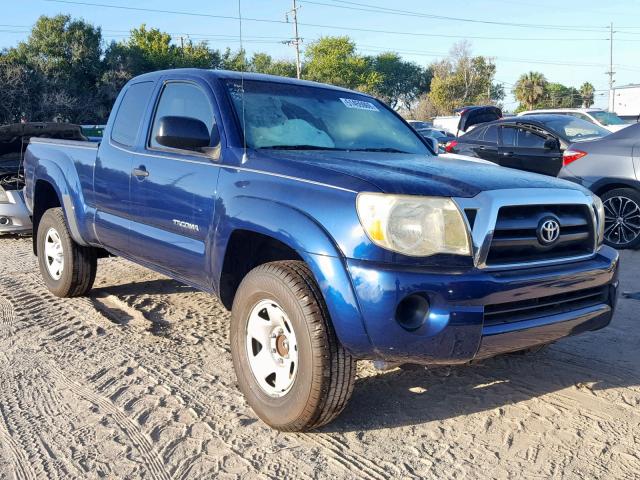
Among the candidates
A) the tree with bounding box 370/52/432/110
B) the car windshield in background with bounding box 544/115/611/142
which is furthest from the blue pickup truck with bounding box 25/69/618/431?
the tree with bounding box 370/52/432/110

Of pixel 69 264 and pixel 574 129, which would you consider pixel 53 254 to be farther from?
pixel 574 129

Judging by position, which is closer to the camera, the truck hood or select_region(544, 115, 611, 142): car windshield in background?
the truck hood

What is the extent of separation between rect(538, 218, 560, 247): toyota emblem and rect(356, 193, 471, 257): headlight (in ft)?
1.50

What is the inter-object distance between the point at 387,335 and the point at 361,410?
0.85 metres

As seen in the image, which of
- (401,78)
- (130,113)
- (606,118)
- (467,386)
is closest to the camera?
(467,386)

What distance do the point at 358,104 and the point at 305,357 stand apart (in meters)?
2.24

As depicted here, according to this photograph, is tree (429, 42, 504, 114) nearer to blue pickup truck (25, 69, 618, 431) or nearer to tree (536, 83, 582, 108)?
tree (536, 83, 582, 108)

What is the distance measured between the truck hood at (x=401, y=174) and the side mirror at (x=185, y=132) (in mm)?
435

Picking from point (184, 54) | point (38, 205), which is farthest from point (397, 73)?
point (38, 205)

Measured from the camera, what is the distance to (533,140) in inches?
396

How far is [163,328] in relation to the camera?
16.2ft

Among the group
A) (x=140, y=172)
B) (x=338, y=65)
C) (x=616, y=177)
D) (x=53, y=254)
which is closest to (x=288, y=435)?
(x=140, y=172)

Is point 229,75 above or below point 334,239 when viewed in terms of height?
above

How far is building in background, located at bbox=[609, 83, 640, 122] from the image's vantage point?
28.2 metres
